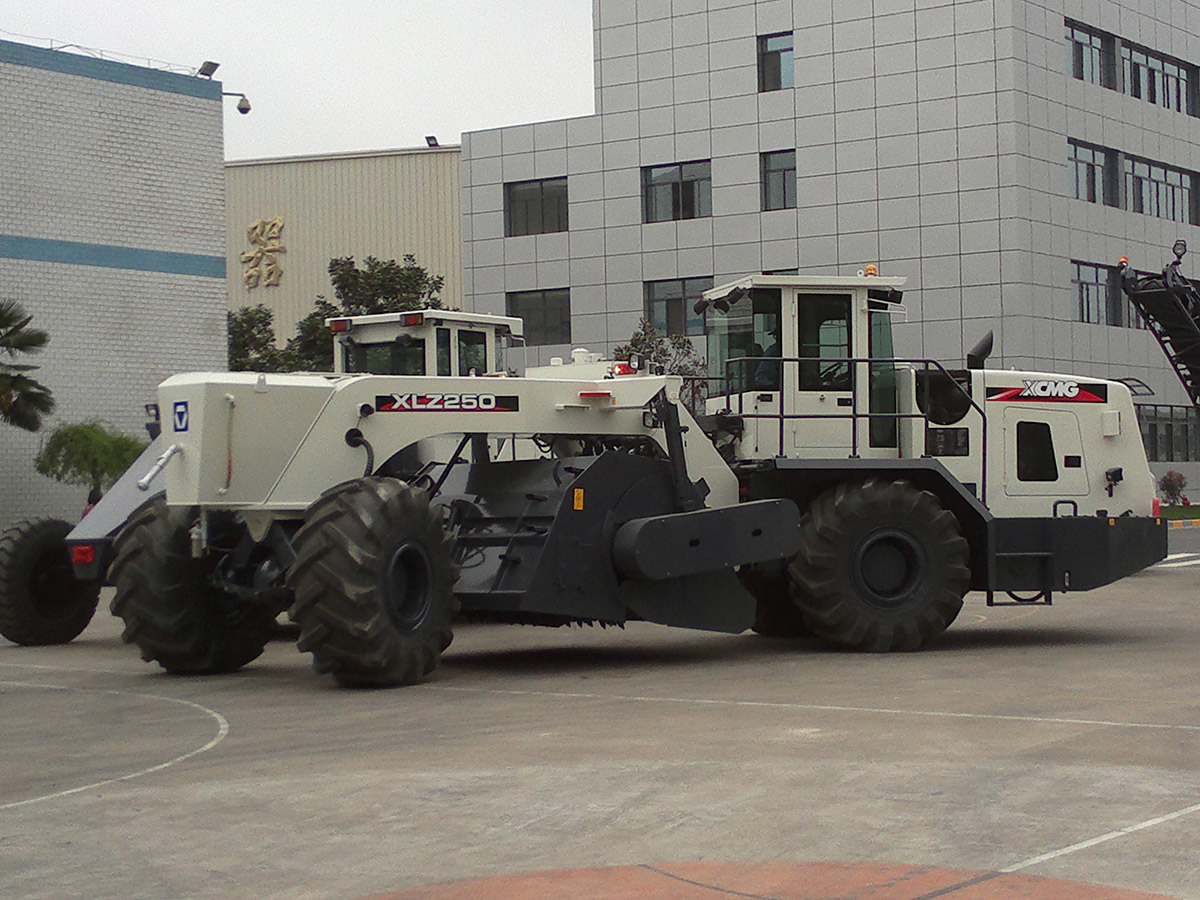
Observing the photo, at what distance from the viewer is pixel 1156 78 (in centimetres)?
5481

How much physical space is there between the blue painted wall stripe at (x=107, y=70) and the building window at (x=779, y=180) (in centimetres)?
1880

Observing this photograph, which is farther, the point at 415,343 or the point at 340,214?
the point at 340,214

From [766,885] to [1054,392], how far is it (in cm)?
1107

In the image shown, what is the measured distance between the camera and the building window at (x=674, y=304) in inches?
2053

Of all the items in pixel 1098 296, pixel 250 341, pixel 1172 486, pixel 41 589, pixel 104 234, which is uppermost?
pixel 1098 296

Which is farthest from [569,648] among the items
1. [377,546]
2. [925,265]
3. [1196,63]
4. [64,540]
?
[1196,63]

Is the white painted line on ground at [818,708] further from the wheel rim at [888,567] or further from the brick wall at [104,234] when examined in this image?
the brick wall at [104,234]

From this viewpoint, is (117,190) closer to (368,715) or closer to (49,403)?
(49,403)

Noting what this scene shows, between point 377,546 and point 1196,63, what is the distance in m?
51.4

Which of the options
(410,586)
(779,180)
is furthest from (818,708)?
(779,180)

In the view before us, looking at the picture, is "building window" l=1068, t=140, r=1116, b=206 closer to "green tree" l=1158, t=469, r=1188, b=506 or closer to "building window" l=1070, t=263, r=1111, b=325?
"building window" l=1070, t=263, r=1111, b=325

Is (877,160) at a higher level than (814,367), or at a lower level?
higher

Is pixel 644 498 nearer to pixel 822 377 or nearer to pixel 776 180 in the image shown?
pixel 822 377

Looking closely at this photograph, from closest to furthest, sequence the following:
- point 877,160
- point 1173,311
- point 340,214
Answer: point 1173,311
point 877,160
point 340,214
